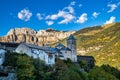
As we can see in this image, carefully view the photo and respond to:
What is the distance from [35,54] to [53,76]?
10.5m

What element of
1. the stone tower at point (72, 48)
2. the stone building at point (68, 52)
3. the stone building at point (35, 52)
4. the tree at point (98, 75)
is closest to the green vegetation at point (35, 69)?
the stone building at point (35, 52)

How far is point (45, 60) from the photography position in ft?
253

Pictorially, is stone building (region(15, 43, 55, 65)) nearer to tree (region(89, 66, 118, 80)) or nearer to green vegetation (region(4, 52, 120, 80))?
green vegetation (region(4, 52, 120, 80))

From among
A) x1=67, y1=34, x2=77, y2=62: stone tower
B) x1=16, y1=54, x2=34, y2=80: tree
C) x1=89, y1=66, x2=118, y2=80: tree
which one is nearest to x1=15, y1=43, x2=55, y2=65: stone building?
x1=16, y1=54, x2=34, y2=80: tree

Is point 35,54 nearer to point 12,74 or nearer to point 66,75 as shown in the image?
point 66,75

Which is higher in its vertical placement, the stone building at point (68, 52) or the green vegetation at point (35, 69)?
the stone building at point (68, 52)

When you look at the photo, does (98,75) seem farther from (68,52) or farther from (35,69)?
(35,69)

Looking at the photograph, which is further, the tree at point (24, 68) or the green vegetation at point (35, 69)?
the green vegetation at point (35, 69)

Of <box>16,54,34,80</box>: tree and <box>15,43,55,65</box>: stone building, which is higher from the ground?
<box>15,43,55,65</box>: stone building

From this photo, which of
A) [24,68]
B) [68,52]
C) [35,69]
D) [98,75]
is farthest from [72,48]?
[24,68]

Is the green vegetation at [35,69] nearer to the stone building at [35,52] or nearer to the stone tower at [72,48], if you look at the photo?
the stone building at [35,52]

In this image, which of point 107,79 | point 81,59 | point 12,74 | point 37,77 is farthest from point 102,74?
point 12,74

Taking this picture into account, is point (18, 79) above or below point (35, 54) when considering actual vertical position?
below

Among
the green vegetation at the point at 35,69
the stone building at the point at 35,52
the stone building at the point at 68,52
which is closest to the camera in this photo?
the green vegetation at the point at 35,69
